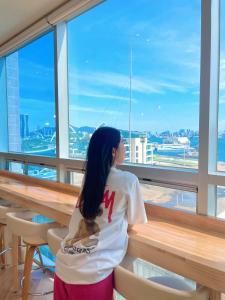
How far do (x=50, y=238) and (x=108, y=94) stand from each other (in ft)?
4.48

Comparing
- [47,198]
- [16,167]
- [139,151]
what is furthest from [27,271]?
[16,167]

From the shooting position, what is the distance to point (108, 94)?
2.49 meters

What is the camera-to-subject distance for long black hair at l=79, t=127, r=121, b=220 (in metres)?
1.25

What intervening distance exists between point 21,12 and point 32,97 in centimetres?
106

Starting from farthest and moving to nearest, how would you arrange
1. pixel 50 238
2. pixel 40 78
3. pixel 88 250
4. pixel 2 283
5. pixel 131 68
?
pixel 40 78, pixel 2 283, pixel 131 68, pixel 50 238, pixel 88 250

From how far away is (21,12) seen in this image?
2.85m

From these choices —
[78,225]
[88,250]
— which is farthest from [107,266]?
[78,225]

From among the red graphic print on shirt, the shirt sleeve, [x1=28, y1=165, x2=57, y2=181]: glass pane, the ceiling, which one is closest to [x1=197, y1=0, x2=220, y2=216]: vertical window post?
the shirt sleeve

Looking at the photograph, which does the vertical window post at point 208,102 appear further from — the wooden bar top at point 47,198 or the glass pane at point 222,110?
the wooden bar top at point 47,198

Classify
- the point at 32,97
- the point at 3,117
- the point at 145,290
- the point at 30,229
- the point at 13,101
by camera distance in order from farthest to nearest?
the point at 3,117, the point at 13,101, the point at 32,97, the point at 30,229, the point at 145,290

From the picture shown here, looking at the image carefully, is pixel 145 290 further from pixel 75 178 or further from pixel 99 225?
pixel 75 178

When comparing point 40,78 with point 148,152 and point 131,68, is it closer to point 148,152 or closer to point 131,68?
point 131,68

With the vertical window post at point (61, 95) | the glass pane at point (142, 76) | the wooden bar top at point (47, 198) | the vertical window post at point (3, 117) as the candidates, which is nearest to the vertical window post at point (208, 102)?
the glass pane at point (142, 76)

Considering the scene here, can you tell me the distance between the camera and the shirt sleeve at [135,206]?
129cm
